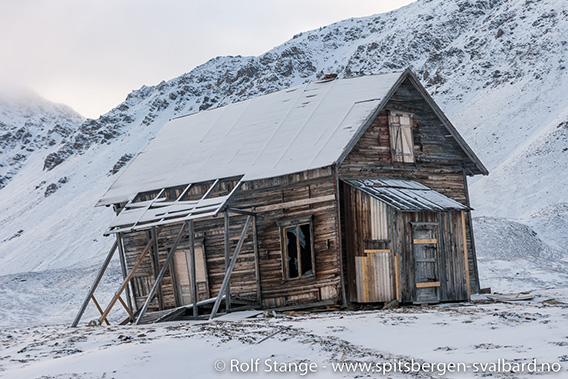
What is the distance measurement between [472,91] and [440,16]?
47595 mm

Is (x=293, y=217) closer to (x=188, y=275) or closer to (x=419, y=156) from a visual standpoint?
(x=419, y=156)

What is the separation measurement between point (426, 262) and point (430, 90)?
8917 cm

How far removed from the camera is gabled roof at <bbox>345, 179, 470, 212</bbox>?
65.9 feet

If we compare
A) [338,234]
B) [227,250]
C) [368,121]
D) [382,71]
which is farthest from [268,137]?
[382,71]

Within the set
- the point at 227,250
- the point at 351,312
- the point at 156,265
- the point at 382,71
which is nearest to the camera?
the point at 351,312

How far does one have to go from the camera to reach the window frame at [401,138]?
74.5ft

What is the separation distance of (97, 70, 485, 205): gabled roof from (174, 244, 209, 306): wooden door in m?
2.37

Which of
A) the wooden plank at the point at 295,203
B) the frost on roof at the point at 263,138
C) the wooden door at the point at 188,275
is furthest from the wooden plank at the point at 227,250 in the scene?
the wooden door at the point at 188,275

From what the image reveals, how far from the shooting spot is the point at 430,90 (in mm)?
106562

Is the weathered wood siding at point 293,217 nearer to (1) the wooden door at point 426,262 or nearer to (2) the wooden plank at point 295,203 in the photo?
(2) the wooden plank at point 295,203

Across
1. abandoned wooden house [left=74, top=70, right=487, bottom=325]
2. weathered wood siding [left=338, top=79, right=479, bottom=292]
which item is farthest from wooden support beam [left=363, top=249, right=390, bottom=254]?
weathered wood siding [left=338, top=79, right=479, bottom=292]

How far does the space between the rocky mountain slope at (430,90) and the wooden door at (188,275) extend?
23.8 metres

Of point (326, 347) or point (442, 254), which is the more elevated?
point (442, 254)

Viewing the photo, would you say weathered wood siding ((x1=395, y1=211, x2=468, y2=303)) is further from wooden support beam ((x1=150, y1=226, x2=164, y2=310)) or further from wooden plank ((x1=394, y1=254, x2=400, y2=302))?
wooden support beam ((x1=150, y1=226, x2=164, y2=310))
